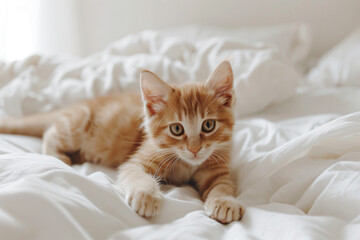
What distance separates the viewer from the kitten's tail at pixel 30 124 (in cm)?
155

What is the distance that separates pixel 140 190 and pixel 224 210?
25 cm

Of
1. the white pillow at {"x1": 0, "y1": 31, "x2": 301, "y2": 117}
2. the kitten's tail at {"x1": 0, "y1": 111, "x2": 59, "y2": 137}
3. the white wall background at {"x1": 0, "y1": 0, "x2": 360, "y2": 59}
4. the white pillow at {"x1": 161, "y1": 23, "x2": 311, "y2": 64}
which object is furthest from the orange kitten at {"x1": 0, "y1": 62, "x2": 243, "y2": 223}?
the white wall background at {"x1": 0, "y1": 0, "x2": 360, "y2": 59}

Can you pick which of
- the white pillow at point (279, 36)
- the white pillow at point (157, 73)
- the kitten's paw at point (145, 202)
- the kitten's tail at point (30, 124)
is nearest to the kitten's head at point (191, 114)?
the kitten's paw at point (145, 202)

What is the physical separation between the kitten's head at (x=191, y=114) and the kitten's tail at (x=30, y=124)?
676mm

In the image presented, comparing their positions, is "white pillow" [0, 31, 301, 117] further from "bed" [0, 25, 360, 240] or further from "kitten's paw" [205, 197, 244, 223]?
"kitten's paw" [205, 197, 244, 223]

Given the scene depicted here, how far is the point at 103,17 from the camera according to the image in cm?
323

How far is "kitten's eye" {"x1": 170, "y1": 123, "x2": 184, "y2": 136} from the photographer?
113 centimetres

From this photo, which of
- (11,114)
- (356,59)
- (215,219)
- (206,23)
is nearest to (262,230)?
(215,219)

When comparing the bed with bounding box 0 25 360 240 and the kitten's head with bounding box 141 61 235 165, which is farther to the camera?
the kitten's head with bounding box 141 61 235 165

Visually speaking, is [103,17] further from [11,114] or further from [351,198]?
[351,198]

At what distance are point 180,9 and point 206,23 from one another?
29 cm

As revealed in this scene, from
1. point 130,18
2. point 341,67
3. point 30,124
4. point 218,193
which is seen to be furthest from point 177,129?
point 130,18

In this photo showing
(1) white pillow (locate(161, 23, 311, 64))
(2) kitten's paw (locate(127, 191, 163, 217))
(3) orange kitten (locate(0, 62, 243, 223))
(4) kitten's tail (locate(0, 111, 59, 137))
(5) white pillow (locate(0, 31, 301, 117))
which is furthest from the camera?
(1) white pillow (locate(161, 23, 311, 64))

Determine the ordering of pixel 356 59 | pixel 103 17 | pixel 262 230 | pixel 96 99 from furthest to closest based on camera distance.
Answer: pixel 103 17
pixel 356 59
pixel 96 99
pixel 262 230
